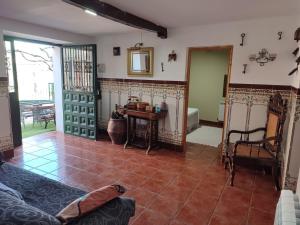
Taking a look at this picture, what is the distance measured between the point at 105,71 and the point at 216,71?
121 inches

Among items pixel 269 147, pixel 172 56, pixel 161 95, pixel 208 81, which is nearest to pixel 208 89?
pixel 208 81

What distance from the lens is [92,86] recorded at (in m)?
4.38

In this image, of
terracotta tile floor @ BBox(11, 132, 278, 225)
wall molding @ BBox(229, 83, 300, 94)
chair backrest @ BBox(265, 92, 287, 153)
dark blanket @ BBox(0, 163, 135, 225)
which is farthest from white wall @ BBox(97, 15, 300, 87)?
dark blanket @ BBox(0, 163, 135, 225)

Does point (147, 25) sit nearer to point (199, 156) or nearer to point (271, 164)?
point (199, 156)

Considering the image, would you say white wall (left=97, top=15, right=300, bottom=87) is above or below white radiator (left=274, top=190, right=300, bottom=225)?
above

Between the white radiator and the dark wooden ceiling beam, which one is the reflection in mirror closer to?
the dark wooden ceiling beam

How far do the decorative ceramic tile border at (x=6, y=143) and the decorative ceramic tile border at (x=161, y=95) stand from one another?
2.03m

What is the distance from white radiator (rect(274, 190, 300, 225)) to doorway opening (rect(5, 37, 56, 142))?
4.28 meters

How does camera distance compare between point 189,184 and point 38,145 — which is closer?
point 189,184

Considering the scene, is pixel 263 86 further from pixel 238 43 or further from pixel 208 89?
pixel 208 89

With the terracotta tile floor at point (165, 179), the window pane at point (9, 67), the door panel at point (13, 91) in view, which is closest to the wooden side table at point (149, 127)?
the terracotta tile floor at point (165, 179)

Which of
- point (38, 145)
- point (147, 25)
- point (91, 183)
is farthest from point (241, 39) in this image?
point (38, 145)

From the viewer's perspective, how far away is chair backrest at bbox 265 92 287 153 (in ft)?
8.42

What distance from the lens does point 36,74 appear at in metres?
7.07
